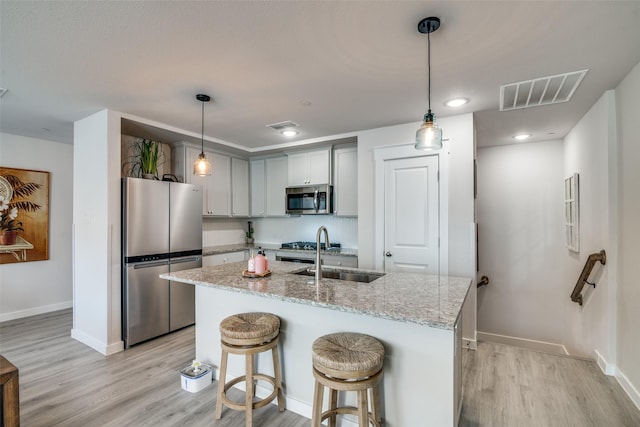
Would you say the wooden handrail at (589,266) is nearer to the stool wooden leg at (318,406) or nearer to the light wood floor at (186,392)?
the light wood floor at (186,392)

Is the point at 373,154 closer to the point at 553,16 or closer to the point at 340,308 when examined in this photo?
the point at 553,16

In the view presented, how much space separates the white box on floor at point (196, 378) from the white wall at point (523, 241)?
12.8ft

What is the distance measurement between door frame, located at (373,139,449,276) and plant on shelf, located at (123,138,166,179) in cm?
271

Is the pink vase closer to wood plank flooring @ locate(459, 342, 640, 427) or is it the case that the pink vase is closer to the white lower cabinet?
the white lower cabinet

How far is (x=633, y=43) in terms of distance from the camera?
72.1 inches

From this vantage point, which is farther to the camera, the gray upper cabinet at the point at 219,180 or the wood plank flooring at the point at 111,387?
the gray upper cabinet at the point at 219,180

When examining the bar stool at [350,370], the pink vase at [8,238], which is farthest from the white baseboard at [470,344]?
the pink vase at [8,238]

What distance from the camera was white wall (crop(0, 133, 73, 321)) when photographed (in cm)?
394

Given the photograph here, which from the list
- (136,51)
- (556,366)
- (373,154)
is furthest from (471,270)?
(136,51)

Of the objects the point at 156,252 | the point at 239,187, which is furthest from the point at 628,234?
the point at 239,187

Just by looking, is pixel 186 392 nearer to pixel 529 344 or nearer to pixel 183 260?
pixel 183 260

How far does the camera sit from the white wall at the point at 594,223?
2.55 meters

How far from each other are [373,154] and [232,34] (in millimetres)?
2248

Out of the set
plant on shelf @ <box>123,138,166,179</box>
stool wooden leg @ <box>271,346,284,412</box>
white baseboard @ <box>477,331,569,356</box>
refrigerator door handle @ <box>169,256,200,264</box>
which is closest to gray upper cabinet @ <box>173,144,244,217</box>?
plant on shelf @ <box>123,138,166,179</box>
